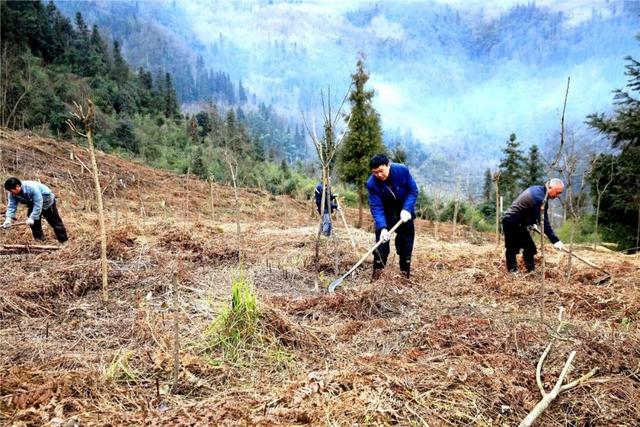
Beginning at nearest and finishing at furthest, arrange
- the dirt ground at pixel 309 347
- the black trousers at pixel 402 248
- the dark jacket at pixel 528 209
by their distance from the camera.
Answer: the dirt ground at pixel 309 347 → the black trousers at pixel 402 248 → the dark jacket at pixel 528 209

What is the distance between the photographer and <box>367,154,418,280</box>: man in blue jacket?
186 inches

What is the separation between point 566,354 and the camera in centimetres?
271

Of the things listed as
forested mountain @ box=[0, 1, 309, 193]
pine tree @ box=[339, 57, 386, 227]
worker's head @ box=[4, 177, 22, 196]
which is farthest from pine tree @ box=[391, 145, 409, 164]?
worker's head @ box=[4, 177, 22, 196]

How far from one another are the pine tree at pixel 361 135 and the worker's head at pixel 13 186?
11.5 metres

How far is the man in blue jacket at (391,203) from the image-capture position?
4727mm

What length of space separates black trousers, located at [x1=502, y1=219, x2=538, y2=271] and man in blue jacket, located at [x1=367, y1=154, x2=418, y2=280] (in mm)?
1482

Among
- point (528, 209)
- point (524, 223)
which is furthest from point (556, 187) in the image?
point (524, 223)

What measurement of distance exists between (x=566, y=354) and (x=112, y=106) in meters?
33.9

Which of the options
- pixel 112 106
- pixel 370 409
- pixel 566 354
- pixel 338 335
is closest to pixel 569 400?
pixel 566 354

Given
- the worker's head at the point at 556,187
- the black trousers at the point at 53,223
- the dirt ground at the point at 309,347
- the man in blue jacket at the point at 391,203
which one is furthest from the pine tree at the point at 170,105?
the worker's head at the point at 556,187

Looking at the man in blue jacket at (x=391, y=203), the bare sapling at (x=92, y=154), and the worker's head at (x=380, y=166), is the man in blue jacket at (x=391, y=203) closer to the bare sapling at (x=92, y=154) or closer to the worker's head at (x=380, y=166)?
the worker's head at (x=380, y=166)

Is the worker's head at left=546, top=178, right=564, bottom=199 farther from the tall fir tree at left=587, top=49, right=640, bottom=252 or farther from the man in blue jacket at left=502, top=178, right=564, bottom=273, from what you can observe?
the tall fir tree at left=587, top=49, right=640, bottom=252

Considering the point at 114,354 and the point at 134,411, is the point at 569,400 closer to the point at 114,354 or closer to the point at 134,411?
the point at 134,411

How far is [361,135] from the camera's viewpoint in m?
15.9
